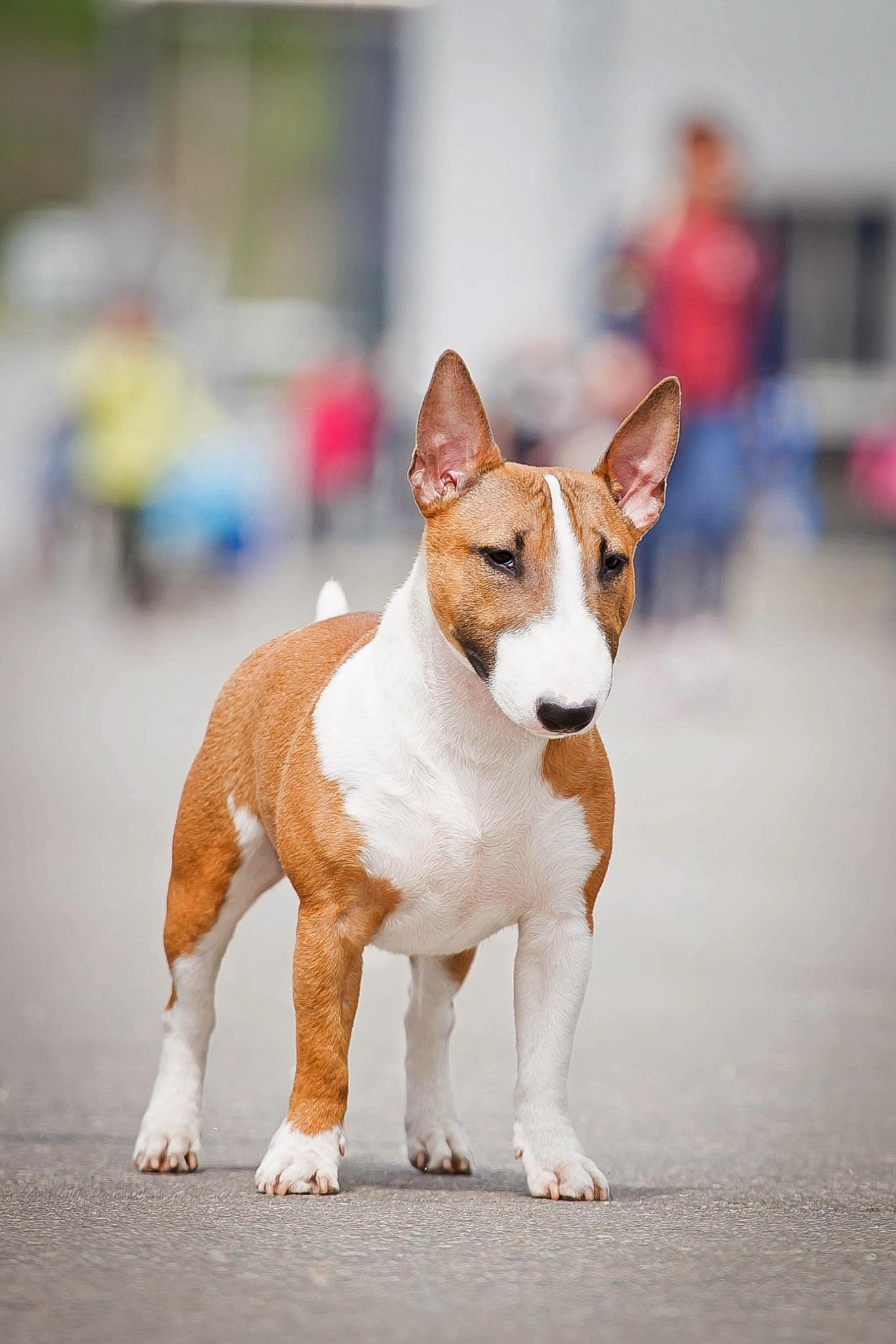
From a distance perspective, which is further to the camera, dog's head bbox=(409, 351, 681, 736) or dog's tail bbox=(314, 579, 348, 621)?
dog's tail bbox=(314, 579, 348, 621)

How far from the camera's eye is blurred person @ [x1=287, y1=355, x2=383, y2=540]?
78.9 feet

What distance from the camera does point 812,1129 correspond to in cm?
510

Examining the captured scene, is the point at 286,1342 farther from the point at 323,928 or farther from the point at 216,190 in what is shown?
the point at 216,190

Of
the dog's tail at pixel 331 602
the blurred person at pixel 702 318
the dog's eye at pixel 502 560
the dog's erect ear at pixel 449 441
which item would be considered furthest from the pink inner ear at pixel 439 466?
the blurred person at pixel 702 318

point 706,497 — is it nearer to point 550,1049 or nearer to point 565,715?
point 550,1049

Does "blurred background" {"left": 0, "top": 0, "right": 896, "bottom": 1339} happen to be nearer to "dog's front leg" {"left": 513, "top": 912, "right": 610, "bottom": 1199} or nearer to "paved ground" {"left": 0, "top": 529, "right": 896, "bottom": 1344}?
"paved ground" {"left": 0, "top": 529, "right": 896, "bottom": 1344}

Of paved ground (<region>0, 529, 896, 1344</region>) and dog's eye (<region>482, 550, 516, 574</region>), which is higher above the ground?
dog's eye (<region>482, 550, 516, 574</region>)

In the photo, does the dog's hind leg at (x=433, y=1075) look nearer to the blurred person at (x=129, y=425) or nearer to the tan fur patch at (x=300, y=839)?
the tan fur patch at (x=300, y=839)

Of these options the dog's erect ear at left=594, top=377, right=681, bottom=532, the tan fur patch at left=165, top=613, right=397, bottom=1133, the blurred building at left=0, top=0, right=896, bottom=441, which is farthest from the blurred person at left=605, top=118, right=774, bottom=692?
the dog's erect ear at left=594, top=377, right=681, bottom=532

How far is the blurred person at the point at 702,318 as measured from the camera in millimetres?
12445

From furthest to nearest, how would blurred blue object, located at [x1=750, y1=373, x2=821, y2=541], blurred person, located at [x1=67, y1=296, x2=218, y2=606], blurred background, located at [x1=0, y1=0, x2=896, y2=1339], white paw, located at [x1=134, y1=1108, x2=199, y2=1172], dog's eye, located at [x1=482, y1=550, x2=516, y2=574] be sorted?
blurred person, located at [x1=67, y1=296, x2=218, y2=606] → blurred blue object, located at [x1=750, y1=373, x2=821, y2=541] → blurred background, located at [x1=0, y1=0, x2=896, y2=1339] → white paw, located at [x1=134, y1=1108, x2=199, y2=1172] → dog's eye, located at [x1=482, y1=550, x2=516, y2=574]

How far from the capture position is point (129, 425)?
58.6 ft

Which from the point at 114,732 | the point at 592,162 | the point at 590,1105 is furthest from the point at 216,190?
the point at 590,1105

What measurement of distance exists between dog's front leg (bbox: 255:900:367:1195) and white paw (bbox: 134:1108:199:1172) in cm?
33
